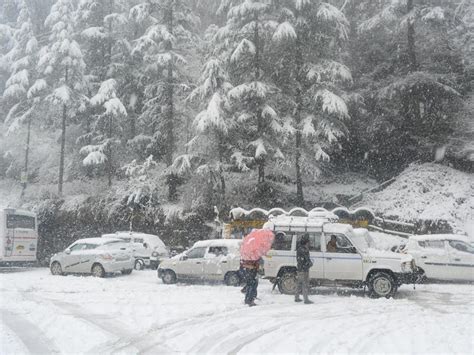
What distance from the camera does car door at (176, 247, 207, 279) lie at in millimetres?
16562

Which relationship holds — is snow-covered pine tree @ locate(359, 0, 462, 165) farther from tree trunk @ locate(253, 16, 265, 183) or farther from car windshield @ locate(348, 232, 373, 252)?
car windshield @ locate(348, 232, 373, 252)

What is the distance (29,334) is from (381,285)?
9.00 metres

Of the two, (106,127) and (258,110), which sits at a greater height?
(106,127)

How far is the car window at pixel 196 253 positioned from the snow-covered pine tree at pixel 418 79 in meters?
13.4

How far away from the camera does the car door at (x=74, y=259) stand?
19.4m

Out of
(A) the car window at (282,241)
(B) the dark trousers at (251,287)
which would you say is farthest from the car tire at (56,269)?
(B) the dark trousers at (251,287)

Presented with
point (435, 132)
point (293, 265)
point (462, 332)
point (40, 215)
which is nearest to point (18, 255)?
point (40, 215)

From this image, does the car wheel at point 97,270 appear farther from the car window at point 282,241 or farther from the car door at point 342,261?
the car door at point 342,261

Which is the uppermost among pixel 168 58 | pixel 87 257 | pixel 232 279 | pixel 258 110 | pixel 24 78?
pixel 24 78

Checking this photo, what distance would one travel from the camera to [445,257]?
16.2 meters

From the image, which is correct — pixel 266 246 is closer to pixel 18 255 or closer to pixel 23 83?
pixel 18 255

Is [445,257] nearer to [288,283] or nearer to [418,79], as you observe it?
[288,283]

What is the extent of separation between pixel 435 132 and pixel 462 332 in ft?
61.6

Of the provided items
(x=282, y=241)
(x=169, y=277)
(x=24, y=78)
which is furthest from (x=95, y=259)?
(x=24, y=78)
